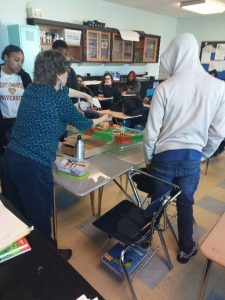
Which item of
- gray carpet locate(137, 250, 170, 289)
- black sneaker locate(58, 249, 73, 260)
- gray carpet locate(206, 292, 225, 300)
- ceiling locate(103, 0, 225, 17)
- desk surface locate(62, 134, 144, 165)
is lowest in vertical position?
gray carpet locate(137, 250, 170, 289)

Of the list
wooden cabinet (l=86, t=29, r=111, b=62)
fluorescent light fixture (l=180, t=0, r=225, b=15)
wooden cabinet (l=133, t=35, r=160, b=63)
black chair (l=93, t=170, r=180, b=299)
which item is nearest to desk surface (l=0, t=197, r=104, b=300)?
black chair (l=93, t=170, r=180, b=299)

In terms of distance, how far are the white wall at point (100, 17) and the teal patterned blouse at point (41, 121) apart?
318 cm

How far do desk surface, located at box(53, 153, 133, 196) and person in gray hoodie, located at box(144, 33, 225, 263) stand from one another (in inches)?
8.5

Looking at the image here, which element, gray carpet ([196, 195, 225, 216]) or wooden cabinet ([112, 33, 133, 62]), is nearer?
gray carpet ([196, 195, 225, 216])

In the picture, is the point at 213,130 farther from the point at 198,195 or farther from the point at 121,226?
the point at 198,195

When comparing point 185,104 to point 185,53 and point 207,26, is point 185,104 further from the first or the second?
point 207,26

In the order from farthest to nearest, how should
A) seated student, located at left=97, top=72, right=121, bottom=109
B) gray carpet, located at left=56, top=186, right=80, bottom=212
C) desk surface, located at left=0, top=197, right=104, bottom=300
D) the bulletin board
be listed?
the bulletin board, seated student, located at left=97, top=72, right=121, bottom=109, gray carpet, located at left=56, top=186, right=80, bottom=212, desk surface, located at left=0, top=197, right=104, bottom=300

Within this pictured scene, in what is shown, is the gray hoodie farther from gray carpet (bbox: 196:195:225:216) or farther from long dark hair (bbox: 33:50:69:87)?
gray carpet (bbox: 196:195:225:216)

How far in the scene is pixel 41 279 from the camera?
0.75 metres

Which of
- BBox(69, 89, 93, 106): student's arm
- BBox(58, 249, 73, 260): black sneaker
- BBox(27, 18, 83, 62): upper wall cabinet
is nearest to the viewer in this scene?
BBox(58, 249, 73, 260): black sneaker

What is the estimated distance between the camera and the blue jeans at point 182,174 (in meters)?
1.53

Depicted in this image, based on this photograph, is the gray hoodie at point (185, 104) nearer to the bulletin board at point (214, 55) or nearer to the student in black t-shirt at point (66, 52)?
the student in black t-shirt at point (66, 52)

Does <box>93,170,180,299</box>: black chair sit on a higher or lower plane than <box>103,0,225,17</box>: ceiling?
lower

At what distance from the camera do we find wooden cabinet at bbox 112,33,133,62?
543 cm
